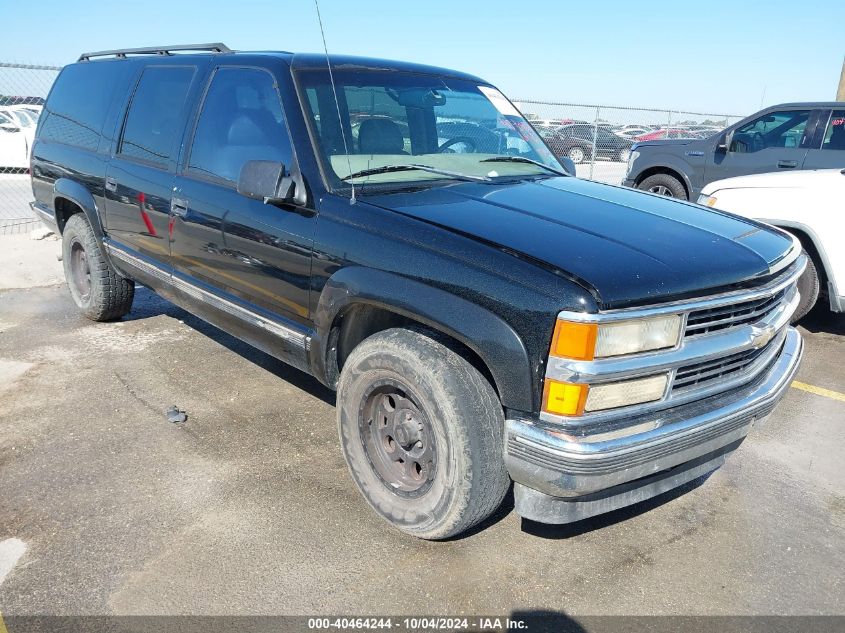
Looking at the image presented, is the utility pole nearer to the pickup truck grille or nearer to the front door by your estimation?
the pickup truck grille

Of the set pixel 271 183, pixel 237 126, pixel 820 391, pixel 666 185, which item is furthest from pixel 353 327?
pixel 666 185

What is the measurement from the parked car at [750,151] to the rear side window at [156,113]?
6.07 metres

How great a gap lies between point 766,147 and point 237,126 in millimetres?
6742

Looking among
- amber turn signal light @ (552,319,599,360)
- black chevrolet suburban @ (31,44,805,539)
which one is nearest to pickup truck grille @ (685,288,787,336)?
black chevrolet suburban @ (31,44,805,539)

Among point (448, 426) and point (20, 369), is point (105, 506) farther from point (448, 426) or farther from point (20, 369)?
point (20, 369)

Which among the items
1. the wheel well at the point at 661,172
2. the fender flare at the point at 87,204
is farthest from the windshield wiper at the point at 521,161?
the wheel well at the point at 661,172

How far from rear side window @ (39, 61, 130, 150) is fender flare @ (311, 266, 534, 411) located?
2920 mm

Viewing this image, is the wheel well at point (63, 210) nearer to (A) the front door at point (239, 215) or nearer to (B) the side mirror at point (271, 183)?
(A) the front door at point (239, 215)

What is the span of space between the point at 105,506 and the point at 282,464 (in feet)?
2.67

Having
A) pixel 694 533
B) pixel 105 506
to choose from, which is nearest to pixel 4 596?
pixel 105 506

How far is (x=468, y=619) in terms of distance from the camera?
2432mm

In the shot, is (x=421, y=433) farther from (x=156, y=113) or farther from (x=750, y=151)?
(x=750, y=151)

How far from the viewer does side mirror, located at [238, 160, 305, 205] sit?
2986mm

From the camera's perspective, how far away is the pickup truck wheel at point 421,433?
2459 mm
